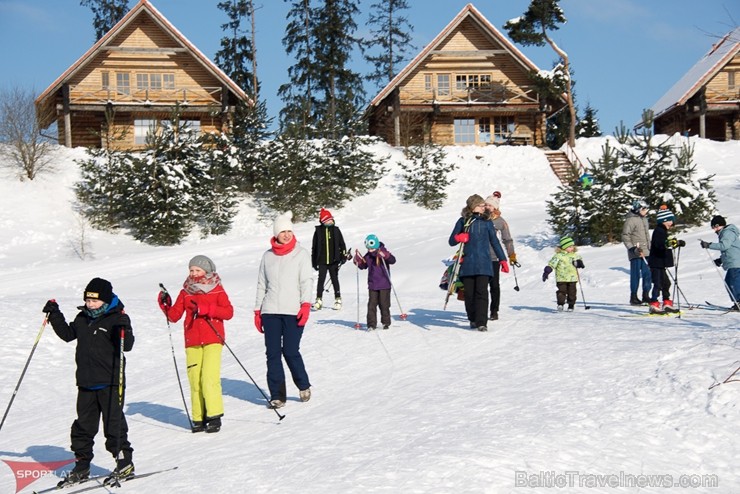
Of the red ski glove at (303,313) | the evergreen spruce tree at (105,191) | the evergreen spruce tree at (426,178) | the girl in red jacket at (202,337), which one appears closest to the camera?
the girl in red jacket at (202,337)

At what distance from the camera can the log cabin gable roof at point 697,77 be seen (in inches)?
1435

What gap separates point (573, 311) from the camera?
11.5 metres

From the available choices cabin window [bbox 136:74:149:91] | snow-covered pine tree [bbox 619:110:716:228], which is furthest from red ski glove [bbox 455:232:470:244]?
cabin window [bbox 136:74:149:91]

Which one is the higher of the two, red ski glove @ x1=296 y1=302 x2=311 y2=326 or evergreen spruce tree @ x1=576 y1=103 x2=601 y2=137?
evergreen spruce tree @ x1=576 y1=103 x2=601 y2=137

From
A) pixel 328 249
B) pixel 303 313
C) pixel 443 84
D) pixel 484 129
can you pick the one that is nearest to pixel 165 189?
pixel 328 249

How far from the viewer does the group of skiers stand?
5152 mm

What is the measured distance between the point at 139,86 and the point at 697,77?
2799 centimetres

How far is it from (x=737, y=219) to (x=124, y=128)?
2568cm

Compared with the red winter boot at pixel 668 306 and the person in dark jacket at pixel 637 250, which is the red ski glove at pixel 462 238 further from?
the person in dark jacket at pixel 637 250

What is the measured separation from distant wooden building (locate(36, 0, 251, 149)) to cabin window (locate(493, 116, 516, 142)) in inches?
484

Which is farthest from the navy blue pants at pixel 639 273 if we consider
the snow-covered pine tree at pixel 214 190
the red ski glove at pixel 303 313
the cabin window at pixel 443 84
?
the cabin window at pixel 443 84

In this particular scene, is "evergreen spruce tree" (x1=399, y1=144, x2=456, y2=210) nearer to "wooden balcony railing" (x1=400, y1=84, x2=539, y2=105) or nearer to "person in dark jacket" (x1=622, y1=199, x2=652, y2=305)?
"wooden balcony railing" (x1=400, y1=84, x2=539, y2=105)

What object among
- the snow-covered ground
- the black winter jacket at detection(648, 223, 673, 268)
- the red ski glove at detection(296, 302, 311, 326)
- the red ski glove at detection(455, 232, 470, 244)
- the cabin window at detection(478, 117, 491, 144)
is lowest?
the snow-covered ground

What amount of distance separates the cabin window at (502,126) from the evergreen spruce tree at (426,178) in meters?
7.30
